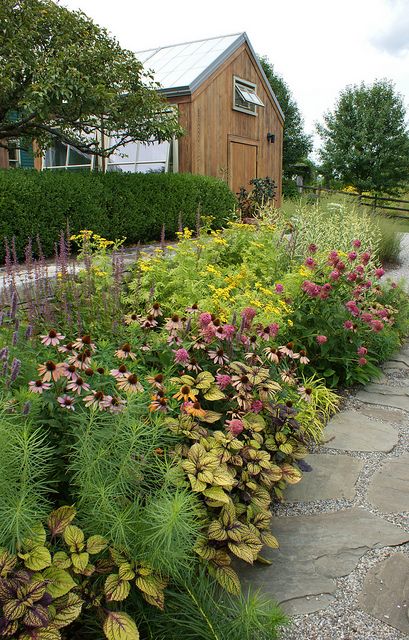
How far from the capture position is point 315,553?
217cm

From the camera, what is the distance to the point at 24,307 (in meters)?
3.55

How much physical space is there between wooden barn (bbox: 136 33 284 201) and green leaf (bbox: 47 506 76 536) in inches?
356

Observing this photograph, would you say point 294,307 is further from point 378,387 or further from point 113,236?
point 113,236

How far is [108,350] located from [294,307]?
6.12ft

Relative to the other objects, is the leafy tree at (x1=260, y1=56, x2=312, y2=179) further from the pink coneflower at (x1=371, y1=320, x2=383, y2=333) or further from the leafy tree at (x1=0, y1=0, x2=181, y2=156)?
the pink coneflower at (x1=371, y1=320, x2=383, y2=333)

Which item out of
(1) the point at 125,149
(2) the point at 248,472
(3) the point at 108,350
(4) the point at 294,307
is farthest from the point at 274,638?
(1) the point at 125,149

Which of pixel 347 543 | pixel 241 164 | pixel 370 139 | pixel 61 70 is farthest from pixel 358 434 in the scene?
pixel 370 139

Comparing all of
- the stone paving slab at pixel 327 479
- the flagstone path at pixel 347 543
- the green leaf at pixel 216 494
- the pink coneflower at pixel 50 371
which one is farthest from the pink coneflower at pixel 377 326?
the pink coneflower at pixel 50 371

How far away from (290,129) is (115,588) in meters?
27.3

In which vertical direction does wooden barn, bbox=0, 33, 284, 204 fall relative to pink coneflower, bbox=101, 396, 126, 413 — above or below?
above

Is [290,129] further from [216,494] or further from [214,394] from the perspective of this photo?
[216,494]

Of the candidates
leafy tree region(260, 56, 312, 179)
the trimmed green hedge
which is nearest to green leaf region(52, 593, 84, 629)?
the trimmed green hedge

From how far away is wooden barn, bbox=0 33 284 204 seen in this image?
10.3 metres

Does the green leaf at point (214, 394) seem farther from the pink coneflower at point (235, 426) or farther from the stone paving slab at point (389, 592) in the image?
the stone paving slab at point (389, 592)
